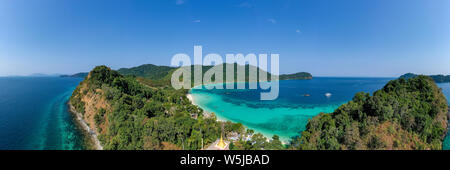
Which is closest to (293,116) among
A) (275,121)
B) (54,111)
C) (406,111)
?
(275,121)

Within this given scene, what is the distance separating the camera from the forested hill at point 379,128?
11320 millimetres

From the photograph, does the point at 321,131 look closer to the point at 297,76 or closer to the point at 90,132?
the point at 90,132

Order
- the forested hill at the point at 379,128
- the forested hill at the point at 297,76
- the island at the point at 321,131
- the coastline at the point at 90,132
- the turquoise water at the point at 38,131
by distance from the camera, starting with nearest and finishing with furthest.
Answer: the forested hill at the point at 379,128
the island at the point at 321,131
the coastline at the point at 90,132
the turquoise water at the point at 38,131
the forested hill at the point at 297,76

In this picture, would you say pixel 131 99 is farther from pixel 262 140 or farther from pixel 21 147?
pixel 262 140

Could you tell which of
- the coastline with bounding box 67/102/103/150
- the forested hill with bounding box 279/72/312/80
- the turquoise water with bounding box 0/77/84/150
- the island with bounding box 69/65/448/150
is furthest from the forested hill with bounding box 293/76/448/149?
the forested hill with bounding box 279/72/312/80

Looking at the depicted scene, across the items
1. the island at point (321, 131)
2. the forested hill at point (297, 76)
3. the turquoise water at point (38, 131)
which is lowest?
the turquoise water at point (38, 131)

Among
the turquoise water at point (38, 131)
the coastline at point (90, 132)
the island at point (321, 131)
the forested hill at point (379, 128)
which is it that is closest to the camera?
the forested hill at point (379, 128)

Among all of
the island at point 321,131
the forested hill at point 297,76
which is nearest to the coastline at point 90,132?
the island at point 321,131

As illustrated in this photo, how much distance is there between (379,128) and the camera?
13203 mm

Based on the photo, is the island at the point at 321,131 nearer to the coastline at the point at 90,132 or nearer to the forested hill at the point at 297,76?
the coastline at the point at 90,132

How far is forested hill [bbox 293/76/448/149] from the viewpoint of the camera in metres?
11.3

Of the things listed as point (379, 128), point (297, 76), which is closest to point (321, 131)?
point (379, 128)

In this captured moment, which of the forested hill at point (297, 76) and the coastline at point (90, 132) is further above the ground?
the forested hill at point (297, 76)
